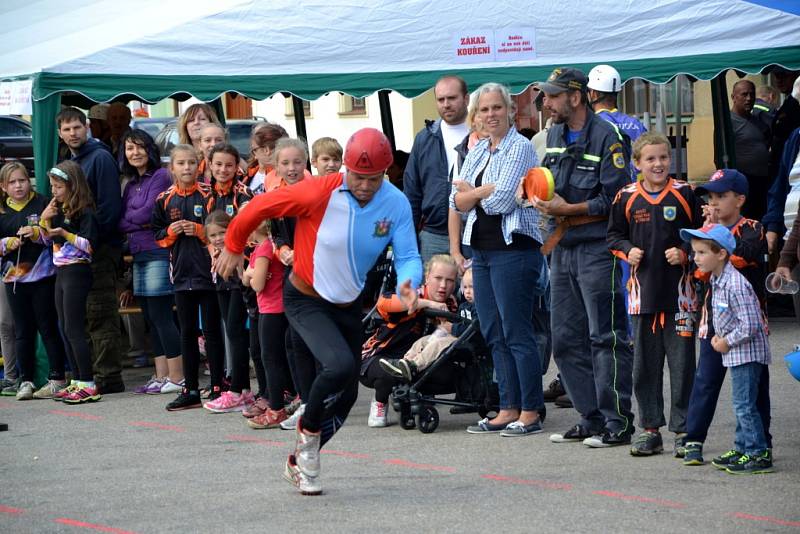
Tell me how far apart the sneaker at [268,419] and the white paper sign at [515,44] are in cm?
463

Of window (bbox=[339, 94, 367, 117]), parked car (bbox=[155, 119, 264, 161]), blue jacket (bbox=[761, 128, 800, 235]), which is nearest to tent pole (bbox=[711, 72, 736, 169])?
blue jacket (bbox=[761, 128, 800, 235])

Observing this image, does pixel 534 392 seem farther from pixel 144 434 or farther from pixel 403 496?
pixel 144 434

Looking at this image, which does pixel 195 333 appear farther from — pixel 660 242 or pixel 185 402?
pixel 660 242

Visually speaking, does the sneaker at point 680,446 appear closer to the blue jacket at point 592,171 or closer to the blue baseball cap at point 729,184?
the blue jacket at point 592,171

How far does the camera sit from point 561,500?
6.69m

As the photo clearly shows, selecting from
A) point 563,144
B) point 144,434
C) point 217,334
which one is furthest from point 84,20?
point 563,144

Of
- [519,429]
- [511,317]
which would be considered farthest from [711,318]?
[519,429]

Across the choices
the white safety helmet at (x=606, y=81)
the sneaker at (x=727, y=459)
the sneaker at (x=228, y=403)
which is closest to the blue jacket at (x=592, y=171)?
the white safety helmet at (x=606, y=81)

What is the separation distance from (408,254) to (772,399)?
3637 mm

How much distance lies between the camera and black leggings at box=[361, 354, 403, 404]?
29.8 ft

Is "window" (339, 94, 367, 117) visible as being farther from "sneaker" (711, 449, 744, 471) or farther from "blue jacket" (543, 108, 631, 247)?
"sneaker" (711, 449, 744, 471)

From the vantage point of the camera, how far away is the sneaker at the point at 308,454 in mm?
6953

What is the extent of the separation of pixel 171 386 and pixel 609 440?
4288 millimetres

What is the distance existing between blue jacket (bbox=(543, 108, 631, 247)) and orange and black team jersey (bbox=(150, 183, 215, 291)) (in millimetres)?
3161
